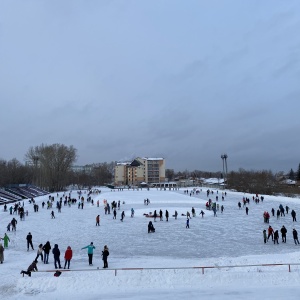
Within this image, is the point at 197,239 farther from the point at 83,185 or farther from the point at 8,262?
the point at 83,185

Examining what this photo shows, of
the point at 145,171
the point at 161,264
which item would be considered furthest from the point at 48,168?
the point at 161,264

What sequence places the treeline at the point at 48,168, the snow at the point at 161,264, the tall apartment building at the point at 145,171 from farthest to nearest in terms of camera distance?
the tall apartment building at the point at 145,171, the treeline at the point at 48,168, the snow at the point at 161,264

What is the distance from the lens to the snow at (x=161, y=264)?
10.1 meters

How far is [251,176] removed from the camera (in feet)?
270

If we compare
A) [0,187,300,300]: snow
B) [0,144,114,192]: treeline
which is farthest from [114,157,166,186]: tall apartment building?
[0,187,300,300]: snow

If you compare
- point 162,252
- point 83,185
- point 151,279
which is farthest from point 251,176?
point 151,279

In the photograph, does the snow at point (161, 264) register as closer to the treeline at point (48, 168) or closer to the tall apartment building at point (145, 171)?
the treeline at point (48, 168)

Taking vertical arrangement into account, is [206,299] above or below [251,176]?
below

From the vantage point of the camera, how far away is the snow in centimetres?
1006

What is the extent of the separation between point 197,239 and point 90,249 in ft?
26.3

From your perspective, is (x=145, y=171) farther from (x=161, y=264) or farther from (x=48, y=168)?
(x=161, y=264)

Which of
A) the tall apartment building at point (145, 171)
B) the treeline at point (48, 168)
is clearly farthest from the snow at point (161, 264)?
the tall apartment building at point (145, 171)

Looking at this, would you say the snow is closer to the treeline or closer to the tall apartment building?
the treeline

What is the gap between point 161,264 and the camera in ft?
43.9
